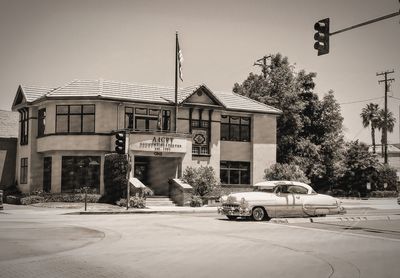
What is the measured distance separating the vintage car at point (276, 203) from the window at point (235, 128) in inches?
742

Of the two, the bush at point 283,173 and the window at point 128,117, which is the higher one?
the window at point 128,117

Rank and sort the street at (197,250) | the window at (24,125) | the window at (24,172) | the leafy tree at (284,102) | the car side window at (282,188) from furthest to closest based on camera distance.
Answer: the leafy tree at (284,102)
the window at (24,125)
the window at (24,172)
the car side window at (282,188)
the street at (197,250)

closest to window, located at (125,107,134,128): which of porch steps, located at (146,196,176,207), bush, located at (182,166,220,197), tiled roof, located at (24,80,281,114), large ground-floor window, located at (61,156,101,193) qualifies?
tiled roof, located at (24,80,281,114)

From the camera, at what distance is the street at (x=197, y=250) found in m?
9.48

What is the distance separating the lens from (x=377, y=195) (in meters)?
55.2

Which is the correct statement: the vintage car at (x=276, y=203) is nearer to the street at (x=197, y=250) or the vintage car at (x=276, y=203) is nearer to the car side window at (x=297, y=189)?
the car side window at (x=297, y=189)

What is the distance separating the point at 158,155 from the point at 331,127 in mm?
22399

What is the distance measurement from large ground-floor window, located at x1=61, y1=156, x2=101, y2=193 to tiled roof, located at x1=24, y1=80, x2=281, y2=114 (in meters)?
4.37

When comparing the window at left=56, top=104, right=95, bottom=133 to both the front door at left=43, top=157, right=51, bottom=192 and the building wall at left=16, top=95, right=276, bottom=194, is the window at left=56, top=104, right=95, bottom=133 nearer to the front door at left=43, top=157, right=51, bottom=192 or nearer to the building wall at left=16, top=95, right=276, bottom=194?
the building wall at left=16, top=95, right=276, bottom=194

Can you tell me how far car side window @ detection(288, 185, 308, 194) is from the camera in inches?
842

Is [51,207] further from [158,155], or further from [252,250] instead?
[252,250]

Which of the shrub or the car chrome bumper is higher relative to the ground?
the car chrome bumper


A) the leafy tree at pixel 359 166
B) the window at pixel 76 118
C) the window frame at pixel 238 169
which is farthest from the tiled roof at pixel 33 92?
the leafy tree at pixel 359 166

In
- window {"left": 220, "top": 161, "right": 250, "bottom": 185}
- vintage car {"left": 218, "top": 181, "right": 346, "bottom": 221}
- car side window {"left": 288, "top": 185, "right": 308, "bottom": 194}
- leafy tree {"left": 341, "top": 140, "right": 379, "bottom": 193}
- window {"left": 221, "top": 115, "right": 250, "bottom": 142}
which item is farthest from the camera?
leafy tree {"left": 341, "top": 140, "right": 379, "bottom": 193}
